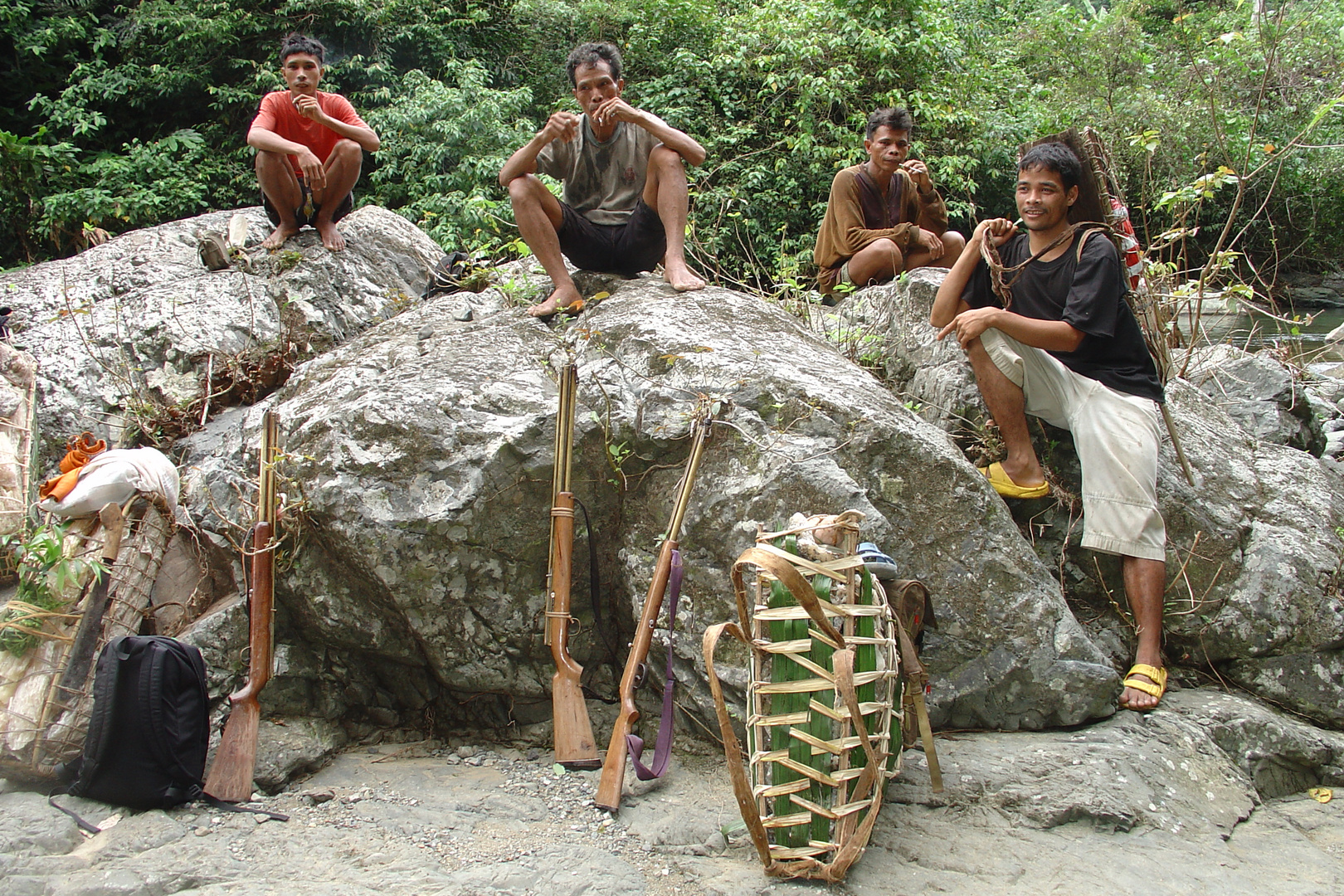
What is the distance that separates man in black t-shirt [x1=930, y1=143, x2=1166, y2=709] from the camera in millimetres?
3021

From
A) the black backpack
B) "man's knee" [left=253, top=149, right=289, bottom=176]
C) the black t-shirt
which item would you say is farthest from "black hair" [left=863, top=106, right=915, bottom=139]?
the black backpack

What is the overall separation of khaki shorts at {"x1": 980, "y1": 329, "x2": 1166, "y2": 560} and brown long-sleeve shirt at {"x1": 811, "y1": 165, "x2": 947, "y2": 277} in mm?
1815

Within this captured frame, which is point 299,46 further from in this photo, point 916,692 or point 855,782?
point 855,782

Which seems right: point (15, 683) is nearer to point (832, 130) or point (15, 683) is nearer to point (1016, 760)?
point (1016, 760)

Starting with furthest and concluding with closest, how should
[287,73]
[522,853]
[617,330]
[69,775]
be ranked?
[287,73] → [617,330] → [69,775] → [522,853]

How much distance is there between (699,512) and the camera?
281cm

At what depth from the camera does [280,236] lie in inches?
195

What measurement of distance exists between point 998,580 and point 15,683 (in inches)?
118

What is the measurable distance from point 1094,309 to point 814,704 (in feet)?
6.30

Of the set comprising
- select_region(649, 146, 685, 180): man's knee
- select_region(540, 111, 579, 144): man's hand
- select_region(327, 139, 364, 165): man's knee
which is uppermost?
select_region(327, 139, 364, 165): man's knee

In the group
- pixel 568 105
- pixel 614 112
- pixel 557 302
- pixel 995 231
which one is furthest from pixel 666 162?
pixel 568 105

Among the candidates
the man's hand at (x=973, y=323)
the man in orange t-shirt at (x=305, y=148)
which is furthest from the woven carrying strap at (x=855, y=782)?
the man in orange t-shirt at (x=305, y=148)

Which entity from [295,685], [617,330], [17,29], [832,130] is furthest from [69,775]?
[17,29]

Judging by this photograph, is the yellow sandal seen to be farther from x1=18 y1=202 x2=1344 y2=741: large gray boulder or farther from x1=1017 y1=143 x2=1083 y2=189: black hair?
x1=1017 y1=143 x2=1083 y2=189: black hair
